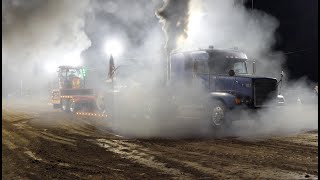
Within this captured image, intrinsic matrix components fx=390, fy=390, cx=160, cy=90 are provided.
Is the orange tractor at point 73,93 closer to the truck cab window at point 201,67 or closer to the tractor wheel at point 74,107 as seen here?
the tractor wheel at point 74,107

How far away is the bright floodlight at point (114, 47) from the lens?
150ft

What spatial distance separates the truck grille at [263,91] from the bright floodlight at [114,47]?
105 ft

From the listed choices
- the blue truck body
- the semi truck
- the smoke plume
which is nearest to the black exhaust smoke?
the smoke plume

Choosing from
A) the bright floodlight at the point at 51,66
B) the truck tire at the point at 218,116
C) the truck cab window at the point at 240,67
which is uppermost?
the bright floodlight at the point at 51,66

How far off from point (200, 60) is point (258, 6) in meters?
25.4

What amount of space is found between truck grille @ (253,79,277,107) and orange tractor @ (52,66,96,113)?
1088cm

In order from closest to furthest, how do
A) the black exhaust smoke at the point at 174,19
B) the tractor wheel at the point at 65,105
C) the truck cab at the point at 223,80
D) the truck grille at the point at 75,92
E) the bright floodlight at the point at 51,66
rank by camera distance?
the truck cab at the point at 223,80 < the black exhaust smoke at the point at 174,19 < the truck grille at the point at 75,92 < the tractor wheel at the point at 65,105 < the bright floodlight at the point at 51,66

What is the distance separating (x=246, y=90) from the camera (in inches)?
528

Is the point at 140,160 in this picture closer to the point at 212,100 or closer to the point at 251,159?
the point at 251,159

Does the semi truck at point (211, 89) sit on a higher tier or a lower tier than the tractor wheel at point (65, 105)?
higher

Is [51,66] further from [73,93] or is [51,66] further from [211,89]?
[211,89]

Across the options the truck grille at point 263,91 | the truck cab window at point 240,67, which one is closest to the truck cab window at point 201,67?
the truck cab window at point 240,67

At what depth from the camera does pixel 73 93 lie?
78.8ft

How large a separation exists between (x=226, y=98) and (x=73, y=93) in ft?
43.0
